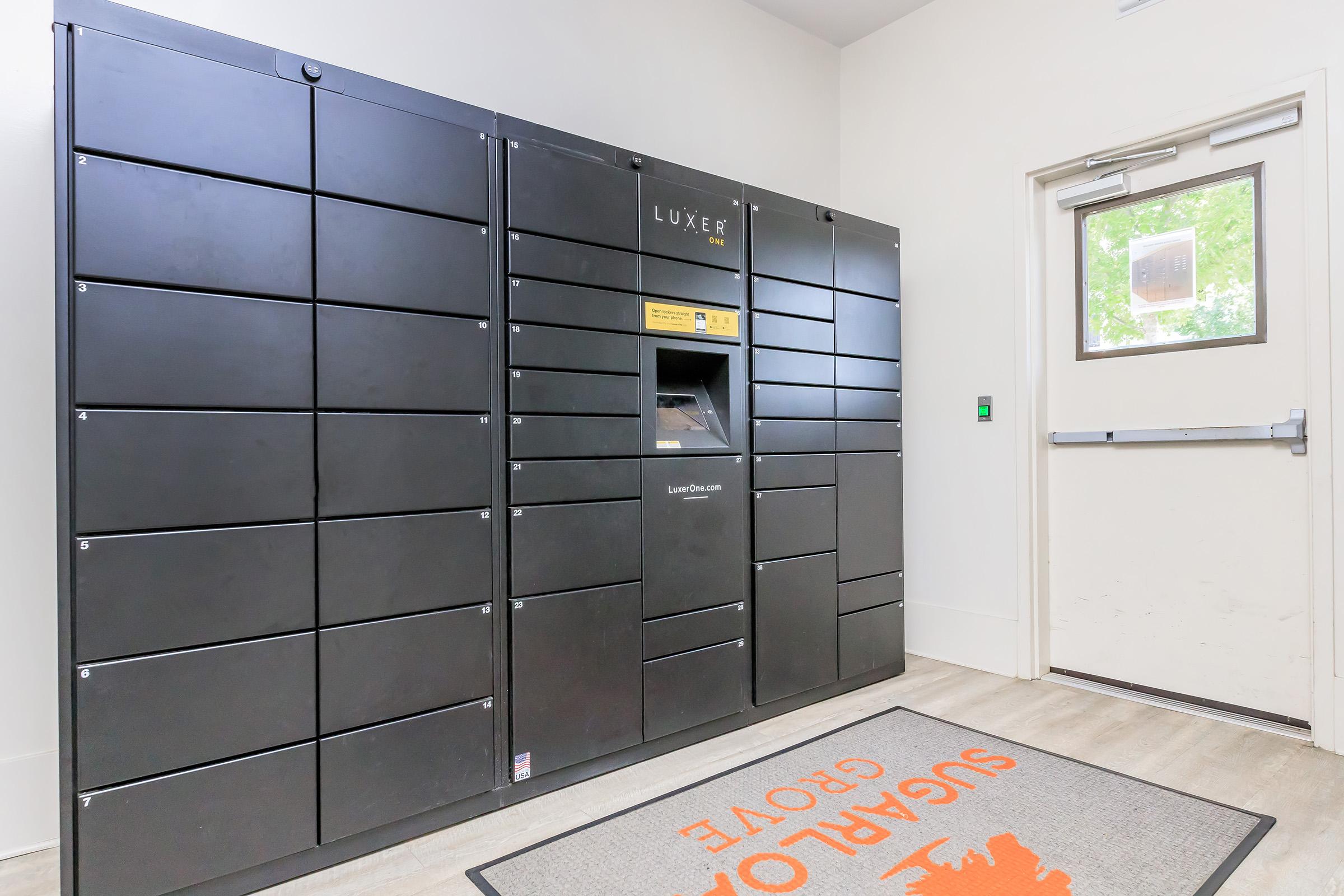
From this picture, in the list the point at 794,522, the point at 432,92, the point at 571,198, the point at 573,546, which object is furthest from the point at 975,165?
the point at 573,546

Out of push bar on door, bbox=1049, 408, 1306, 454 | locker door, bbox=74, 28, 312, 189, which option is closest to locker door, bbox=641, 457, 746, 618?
locker door, bbox=74, 28, 312, 189

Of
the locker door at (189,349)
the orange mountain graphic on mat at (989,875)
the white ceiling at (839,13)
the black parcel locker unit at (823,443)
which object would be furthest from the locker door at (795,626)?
the white ceiling at (839,13)

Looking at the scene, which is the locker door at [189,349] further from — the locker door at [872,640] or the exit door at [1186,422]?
the exit door at [1186,422]

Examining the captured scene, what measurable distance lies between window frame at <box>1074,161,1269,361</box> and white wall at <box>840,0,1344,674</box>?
0.26 m

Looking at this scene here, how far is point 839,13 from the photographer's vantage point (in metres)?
3.76

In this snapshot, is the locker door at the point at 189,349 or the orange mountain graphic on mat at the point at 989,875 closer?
the locker door at the point at 189,349

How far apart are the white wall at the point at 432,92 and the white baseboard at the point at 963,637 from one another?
2368 millimetres

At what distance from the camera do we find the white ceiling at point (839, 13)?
12.0 ft

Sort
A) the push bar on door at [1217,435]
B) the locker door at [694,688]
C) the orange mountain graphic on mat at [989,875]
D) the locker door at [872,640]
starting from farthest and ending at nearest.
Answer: the locker door at [872,640] < the push bar on door at [1217,435] < the locker door at [694,688] < the orange mountain graphic on mat at [989,875]

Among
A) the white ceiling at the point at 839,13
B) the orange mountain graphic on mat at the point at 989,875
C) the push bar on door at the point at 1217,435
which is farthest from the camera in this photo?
the white ceiling at the point at 839,13

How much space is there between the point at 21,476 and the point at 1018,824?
117 inches

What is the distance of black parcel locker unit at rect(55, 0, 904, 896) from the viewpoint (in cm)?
158

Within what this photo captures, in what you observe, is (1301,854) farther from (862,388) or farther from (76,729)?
(76,729)

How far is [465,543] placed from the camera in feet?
6.78
